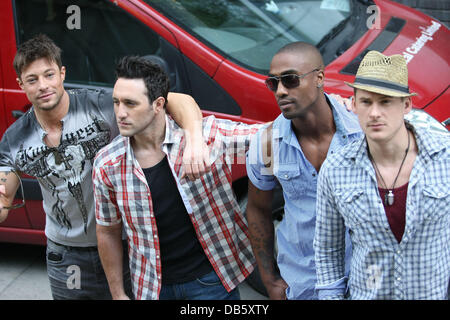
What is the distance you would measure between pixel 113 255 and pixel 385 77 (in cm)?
149

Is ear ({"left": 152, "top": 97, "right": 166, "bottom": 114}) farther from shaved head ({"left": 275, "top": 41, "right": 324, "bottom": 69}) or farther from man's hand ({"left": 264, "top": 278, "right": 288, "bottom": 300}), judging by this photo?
man's hand ({"left": 264, "top": 278, "right": 288, "bottom": 300})

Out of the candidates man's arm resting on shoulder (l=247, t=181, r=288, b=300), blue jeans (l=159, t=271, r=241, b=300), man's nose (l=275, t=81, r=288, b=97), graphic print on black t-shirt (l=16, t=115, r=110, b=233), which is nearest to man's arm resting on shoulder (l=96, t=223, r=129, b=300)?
blue jeans (l=159, t=271, r=241, b=300)

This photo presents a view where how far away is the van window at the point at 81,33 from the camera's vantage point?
14.0ft

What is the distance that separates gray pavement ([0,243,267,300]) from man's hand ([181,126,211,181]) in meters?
1.68

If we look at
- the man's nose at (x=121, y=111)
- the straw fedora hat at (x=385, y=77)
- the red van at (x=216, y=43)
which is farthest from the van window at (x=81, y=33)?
the straw fedora hat at (x=385, y=77)

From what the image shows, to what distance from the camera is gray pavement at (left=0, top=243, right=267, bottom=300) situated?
4.32 meters

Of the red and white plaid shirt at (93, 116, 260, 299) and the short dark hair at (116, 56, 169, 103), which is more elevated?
the short dark hair at (116, 56, 169, 103)

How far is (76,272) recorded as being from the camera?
3.32 m

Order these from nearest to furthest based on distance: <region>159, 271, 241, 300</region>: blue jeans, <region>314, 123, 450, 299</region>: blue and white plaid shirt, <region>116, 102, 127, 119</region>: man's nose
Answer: <region>314, 123, 450, 299</region>: blue and white plaid shirt → <region>116, 102, 127, 119</region>: man's nose → <region>159, 271, 241, 300</region>: blue jeans

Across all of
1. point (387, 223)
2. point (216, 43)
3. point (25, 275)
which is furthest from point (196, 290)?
point (25, 275)

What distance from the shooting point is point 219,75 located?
398 centimetres

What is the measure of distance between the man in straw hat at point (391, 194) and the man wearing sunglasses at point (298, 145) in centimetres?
34
